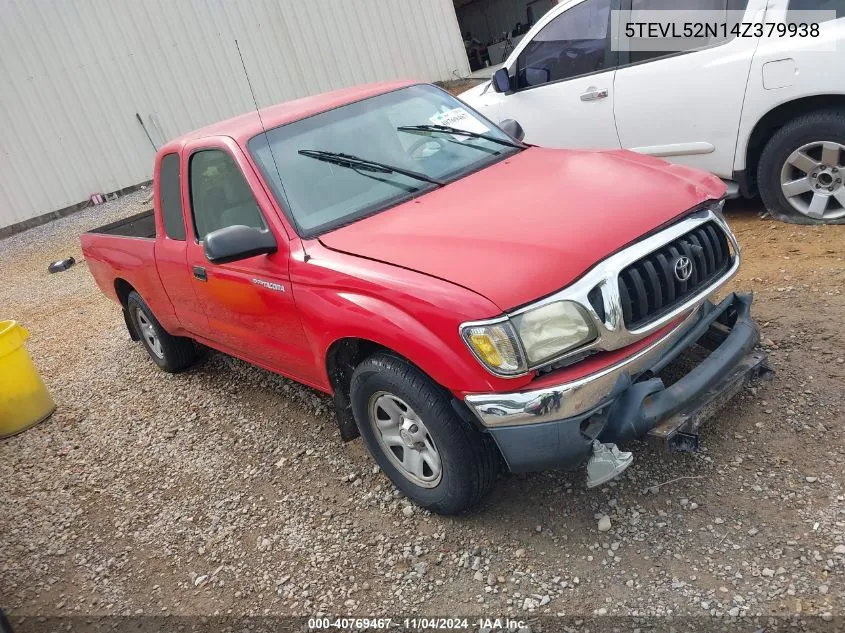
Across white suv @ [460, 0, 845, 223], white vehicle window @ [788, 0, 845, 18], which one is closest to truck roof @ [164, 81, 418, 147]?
white suv @ [460, 0, 845, 223]

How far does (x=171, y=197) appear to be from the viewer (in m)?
4.43

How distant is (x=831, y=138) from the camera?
4.45 meters

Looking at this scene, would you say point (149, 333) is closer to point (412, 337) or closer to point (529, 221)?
point (412, 337)

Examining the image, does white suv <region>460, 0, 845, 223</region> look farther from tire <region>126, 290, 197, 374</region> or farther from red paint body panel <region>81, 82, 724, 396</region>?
tire <region>126, 290, 197, 374</region>

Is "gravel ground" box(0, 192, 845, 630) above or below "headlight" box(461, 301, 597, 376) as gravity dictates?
below

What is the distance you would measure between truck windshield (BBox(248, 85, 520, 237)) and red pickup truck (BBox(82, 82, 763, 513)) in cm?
1

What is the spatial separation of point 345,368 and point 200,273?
1263 millimetres

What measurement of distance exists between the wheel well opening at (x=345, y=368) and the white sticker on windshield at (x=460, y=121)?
1384 mm

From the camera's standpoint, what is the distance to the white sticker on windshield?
4.00m

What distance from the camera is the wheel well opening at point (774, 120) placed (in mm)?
4480

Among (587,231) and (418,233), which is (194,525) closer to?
(418,233)

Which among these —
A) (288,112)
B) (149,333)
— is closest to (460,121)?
(288,112)

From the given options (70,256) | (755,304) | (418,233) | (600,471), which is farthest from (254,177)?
(70,256)

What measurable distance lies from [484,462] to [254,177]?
1.80 metres
